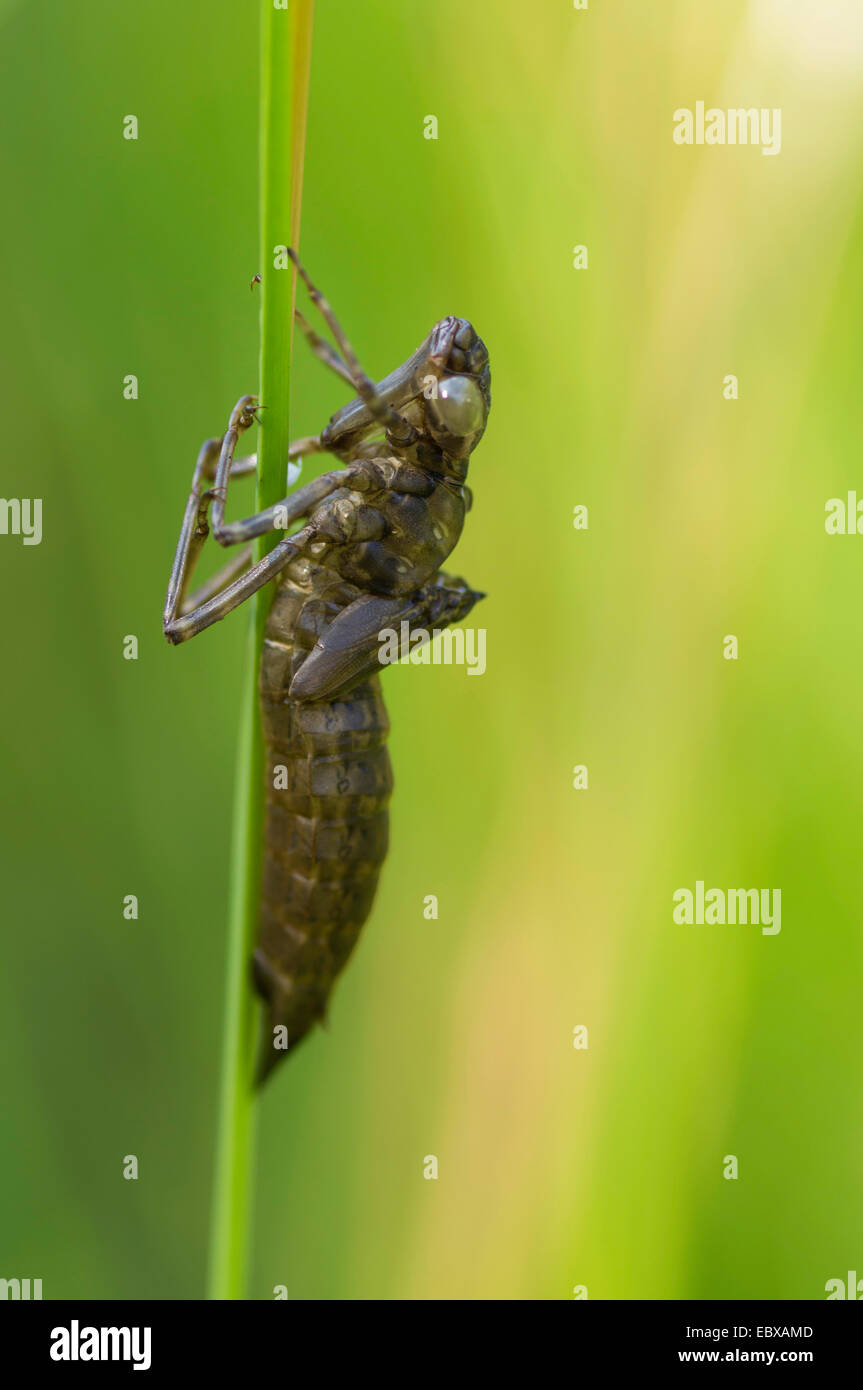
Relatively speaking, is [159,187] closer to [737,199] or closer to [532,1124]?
[737,199]

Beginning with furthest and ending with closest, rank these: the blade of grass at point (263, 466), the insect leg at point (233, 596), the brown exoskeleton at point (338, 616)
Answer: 1. the brown exoskeleton at point (338, 616)
2. the insect leg at point (233, 596)
3. the blade of grass at point (263, 466)

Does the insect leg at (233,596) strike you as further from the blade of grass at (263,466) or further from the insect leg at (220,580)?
the insect leg at (220,580)

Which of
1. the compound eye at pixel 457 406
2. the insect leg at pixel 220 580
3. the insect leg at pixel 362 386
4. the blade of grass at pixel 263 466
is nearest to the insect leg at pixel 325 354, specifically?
the insect leg at pixel 362 386

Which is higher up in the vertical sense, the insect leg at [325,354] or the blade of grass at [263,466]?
the insect leg at [325,354]

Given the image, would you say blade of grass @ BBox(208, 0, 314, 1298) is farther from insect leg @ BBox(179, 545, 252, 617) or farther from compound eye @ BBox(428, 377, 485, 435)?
compound eye @ BBox(428, 377, 485, 435)

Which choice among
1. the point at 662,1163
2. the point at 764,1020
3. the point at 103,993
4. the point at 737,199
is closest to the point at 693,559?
the point at 737,199

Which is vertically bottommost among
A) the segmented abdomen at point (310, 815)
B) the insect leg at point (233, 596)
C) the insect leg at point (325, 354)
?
the segmented abdomen at point (310, 815)

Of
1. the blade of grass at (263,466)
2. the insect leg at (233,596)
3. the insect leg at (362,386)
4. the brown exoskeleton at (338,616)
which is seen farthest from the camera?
the brown exoskeleton at (338,616)
